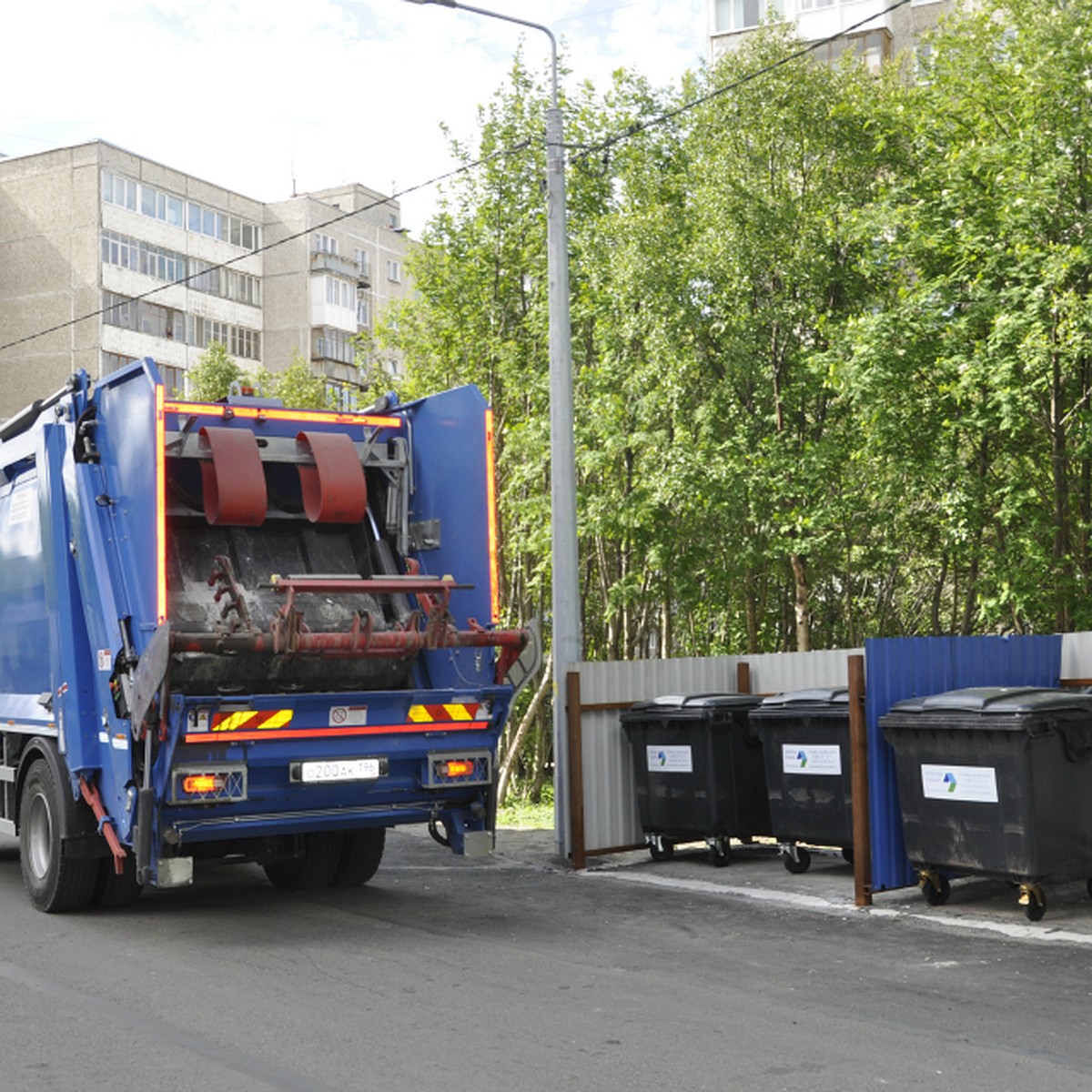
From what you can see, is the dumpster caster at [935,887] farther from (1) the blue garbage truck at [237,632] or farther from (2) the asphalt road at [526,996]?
(1) the blue garbage truck at [237,632]

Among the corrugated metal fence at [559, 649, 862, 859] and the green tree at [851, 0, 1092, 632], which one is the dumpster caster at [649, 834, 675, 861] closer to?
the corrugated metal fence at [559, 649, 862, 859]

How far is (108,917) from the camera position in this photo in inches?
353

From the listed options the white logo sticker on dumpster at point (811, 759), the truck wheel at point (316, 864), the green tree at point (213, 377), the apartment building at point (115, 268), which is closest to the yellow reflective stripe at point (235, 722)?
the truck wheel at point (316, 864)

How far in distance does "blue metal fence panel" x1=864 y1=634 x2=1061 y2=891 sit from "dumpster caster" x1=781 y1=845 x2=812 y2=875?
1280 millimetres

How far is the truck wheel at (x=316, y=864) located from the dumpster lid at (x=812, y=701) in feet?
10.2

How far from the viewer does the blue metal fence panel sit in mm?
9227

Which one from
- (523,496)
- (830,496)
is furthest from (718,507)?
(523,496)

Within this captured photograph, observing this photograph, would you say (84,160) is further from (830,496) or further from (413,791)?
(413,791)

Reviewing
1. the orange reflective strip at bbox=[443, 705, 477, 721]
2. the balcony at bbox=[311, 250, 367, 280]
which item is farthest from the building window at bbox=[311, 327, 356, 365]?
the orange reflective strip at bbox=[443, 705, 477, 721]

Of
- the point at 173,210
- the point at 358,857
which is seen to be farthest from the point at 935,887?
the point at 173,210

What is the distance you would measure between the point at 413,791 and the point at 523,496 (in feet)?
39.8

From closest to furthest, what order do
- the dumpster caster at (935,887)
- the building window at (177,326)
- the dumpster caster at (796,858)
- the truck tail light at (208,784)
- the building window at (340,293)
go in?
the truck tail light at (208,784) < the dumpster caster at (935,887) < the dumpster caster at (796,858) < the building window at (177,326) < the building window at (340,293)

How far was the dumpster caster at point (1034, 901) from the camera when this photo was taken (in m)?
8.35

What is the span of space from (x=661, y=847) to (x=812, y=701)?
206cm
